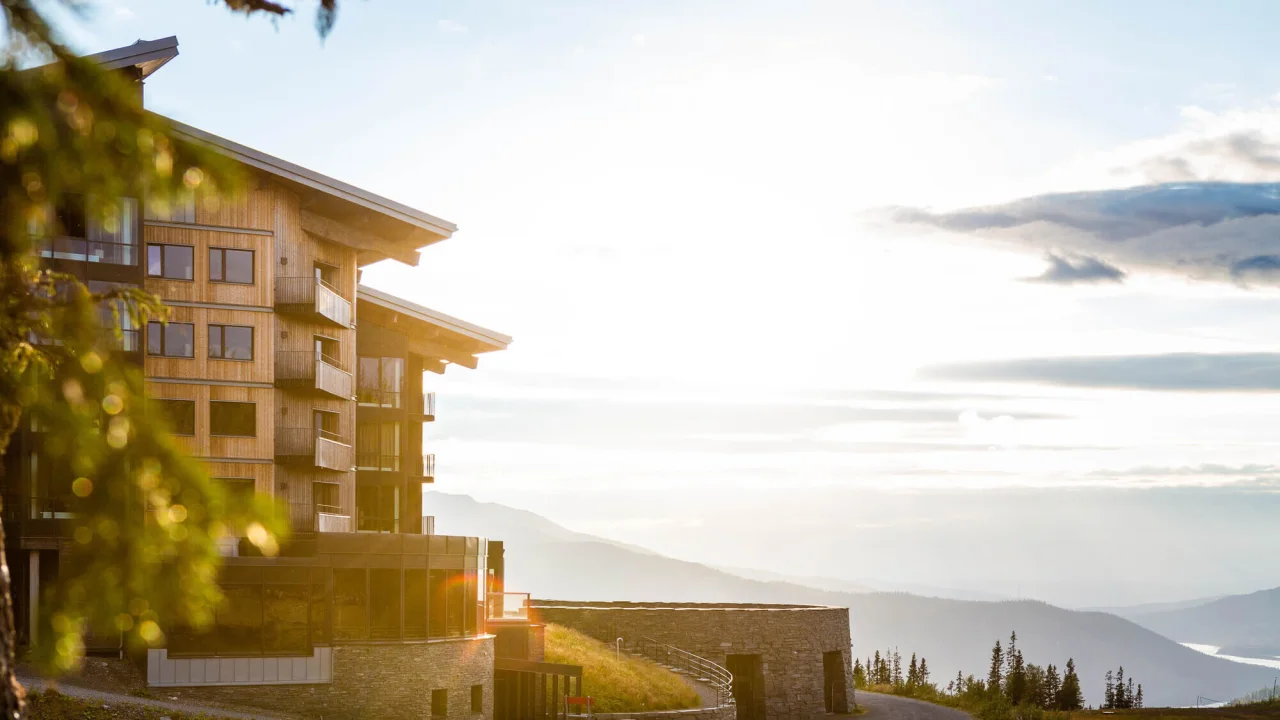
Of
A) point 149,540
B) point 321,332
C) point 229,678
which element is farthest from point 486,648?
point 149,540

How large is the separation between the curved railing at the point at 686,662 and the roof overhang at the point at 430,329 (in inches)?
623

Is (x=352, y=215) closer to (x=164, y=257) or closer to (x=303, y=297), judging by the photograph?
(x=303, y=297)

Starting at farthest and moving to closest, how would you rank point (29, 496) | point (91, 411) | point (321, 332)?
point (321, 332) → point (29, 496) → point (91, 411)

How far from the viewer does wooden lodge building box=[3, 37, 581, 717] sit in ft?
123

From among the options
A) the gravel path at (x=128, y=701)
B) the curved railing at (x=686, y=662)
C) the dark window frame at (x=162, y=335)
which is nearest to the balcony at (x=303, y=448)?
the dark window frame at (x=162, y=335)

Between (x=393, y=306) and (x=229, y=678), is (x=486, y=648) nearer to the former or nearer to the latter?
(x=229, y=678)

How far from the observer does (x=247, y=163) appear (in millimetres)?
42688

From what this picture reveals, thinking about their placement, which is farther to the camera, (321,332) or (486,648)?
(321,332)

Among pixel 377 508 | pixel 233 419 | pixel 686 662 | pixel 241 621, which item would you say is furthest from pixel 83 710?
pixel 686 662

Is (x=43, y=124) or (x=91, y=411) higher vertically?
(x=43, y=124)

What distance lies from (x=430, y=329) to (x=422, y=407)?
3399 mm

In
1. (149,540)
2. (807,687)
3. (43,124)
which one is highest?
(43,124)

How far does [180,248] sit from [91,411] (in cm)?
3614

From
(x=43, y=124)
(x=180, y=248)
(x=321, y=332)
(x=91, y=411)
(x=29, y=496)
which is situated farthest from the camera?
(x=321, y=332)
